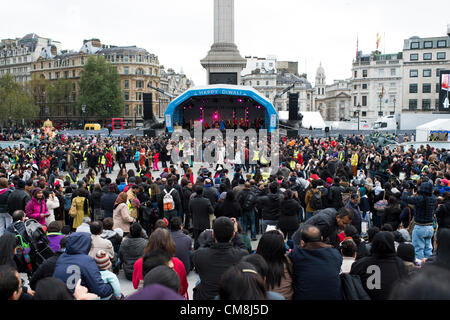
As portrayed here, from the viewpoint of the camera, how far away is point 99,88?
75125mm

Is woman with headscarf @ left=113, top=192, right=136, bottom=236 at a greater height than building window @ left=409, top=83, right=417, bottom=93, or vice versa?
building window @ left=409, top=83, right=417, bottom=93

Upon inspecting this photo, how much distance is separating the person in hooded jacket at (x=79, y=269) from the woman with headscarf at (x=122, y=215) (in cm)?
368

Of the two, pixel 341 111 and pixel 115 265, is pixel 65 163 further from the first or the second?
pixel 341 111

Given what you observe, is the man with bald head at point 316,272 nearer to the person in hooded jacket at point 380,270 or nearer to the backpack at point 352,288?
the backpack at point 352,288

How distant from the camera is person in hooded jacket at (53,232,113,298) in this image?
4.36 m

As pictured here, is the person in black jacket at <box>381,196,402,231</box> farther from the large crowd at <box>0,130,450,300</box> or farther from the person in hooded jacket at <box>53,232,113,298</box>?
the person in hooded jacket at <box>53,232,113,298</box>

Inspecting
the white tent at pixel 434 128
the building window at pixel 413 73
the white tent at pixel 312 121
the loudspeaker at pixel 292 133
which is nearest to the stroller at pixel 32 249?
the white tent at pixel 434 128

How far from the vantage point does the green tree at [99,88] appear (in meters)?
74.4

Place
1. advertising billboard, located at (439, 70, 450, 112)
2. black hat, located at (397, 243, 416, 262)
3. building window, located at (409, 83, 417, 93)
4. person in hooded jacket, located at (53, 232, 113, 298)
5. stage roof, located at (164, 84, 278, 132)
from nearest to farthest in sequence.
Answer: person in hooded jacket, located at (53, 232, 113, 298), black hat, located at (397, 243, 416, 262), stage roof, located at (164, 84, 278, 132), advertising billboard, located at (439, 70, 450, 112), building window, located at (409, 83, 417, 93)

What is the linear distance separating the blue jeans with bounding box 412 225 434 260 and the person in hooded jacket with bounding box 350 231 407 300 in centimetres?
449

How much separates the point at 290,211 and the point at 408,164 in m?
9.67

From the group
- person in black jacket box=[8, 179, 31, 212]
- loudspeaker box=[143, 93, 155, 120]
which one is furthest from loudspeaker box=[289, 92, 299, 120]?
person in black jacket box=[8, 179, 31, 212]
